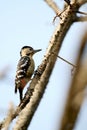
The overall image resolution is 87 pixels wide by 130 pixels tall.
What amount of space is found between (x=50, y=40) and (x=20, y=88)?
419 centimetres

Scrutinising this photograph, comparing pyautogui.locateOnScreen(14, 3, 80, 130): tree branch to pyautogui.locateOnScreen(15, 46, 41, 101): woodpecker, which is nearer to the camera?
pyautogui.locateOnScreen(14, 3, 80, 130): tree branch

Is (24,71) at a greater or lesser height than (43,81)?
lesser

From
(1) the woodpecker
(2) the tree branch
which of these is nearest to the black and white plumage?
(1) the woodpecker

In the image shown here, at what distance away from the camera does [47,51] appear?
11.6ft

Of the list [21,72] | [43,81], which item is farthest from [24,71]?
[43,81]

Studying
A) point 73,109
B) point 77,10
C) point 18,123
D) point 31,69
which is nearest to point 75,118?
point 73,109

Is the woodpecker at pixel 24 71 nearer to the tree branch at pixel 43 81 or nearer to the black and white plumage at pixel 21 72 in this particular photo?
the black and white plumage at pixel 21 72

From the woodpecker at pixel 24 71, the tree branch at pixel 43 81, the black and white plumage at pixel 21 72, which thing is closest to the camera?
the tree branch at pixel 43 81

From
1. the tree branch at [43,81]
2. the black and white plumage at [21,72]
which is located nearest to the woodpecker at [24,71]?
the black and white plumage at [21,72]

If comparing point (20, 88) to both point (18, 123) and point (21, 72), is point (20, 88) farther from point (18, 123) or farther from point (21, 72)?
point (18, 123)

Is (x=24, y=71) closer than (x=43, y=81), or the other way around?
(x=43, y=81)

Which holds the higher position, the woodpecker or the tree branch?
the tree branch

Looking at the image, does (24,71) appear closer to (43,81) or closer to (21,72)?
(21,72)

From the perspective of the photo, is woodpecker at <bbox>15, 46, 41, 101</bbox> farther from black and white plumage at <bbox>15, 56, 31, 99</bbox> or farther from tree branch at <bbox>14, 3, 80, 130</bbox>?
tree branch at <bbox>14, 3, 80, 130</bbox>
